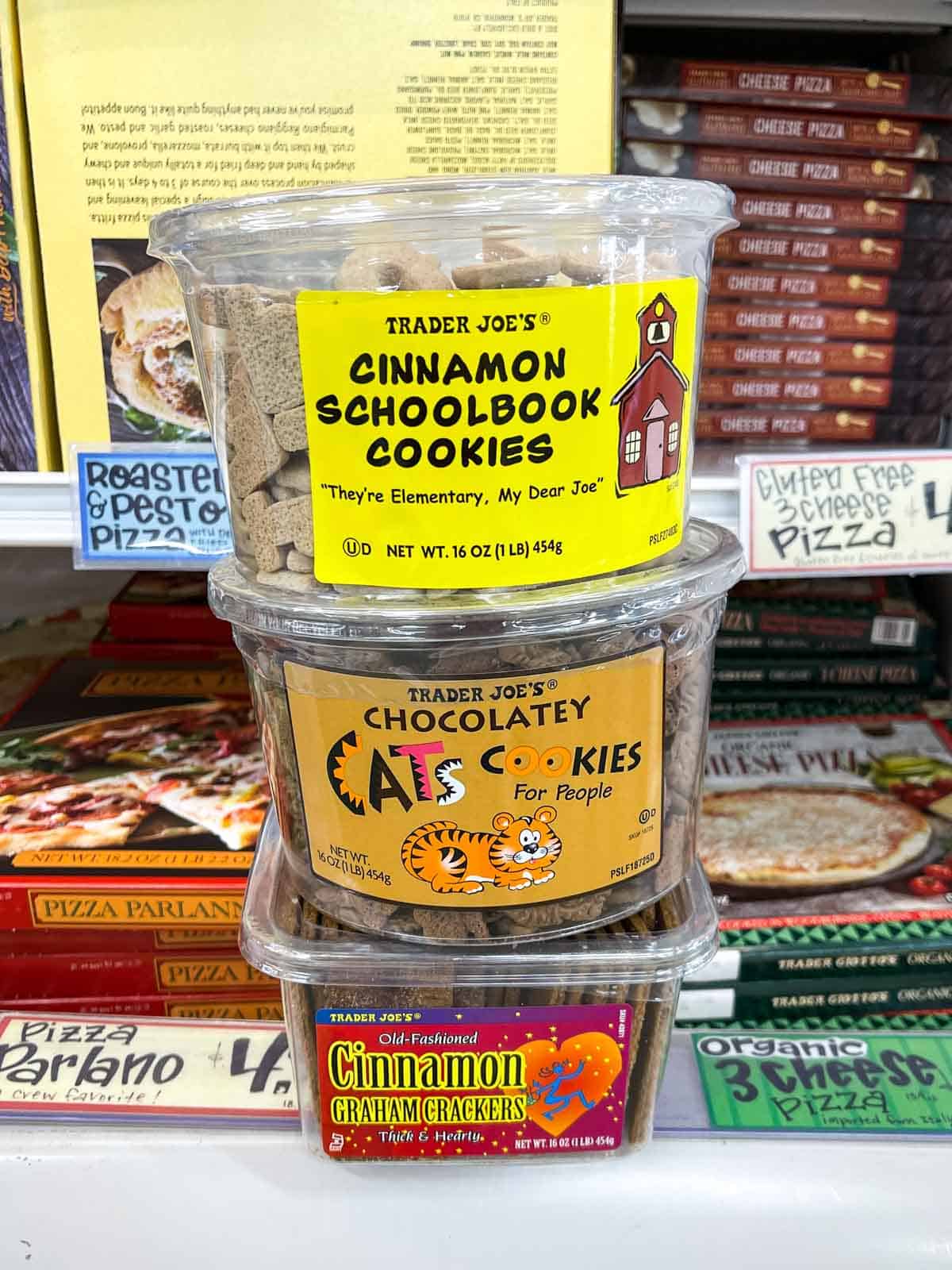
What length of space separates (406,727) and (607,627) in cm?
13

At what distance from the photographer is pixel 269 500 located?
551mm

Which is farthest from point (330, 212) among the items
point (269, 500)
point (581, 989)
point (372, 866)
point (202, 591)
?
point (202, 591)

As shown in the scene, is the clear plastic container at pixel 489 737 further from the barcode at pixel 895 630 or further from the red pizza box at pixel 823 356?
the barcode at pixel 895 630

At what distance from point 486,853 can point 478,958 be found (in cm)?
9

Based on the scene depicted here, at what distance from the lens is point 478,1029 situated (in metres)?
0.67

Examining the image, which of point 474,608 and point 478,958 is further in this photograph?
point 478,958

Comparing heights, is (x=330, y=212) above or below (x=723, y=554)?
above

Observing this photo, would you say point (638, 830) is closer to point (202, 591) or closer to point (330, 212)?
point (330, 212)

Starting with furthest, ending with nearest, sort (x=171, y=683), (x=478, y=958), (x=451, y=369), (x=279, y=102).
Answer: (x=171, y=683) < (x=279, y=102) < (x=478, y=958) < (x=451, y=369)

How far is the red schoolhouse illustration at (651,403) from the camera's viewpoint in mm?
516

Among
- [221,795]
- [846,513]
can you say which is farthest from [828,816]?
[221,795]

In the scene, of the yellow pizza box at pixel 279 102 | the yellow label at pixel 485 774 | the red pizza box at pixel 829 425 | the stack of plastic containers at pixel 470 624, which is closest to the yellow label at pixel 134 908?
the stack of plastic containers at pixel 470 624

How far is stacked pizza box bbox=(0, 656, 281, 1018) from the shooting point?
2.75ft

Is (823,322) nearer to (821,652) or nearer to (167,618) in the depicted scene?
(821,652)
